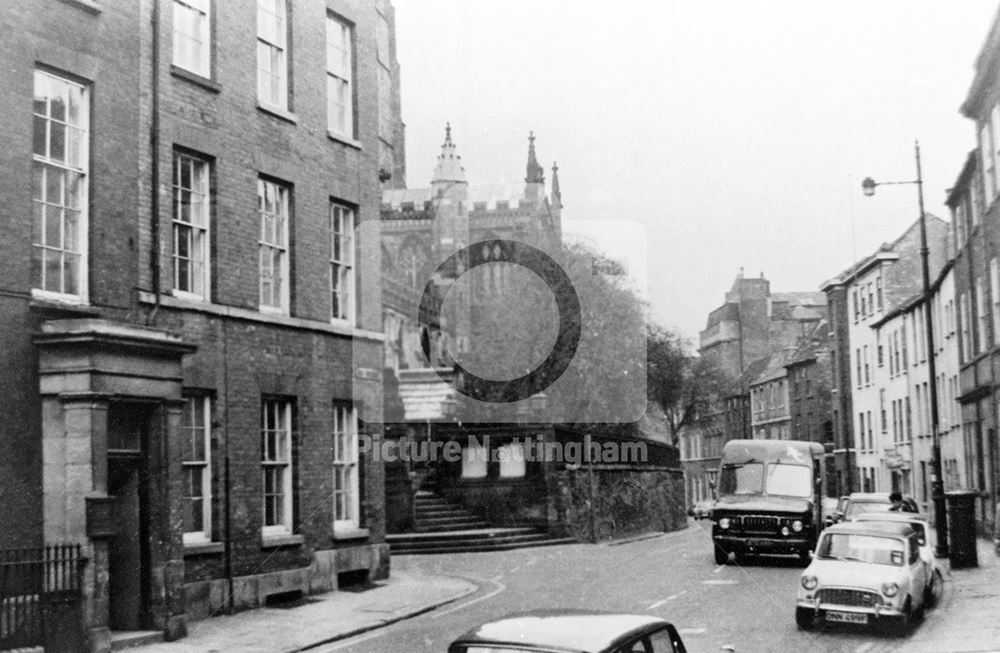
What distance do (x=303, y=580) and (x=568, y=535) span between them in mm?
15958

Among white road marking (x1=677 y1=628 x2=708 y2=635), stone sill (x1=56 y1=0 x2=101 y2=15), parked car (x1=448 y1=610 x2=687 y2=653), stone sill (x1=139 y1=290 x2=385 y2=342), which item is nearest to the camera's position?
parked car (x1=448 y1=610 x2=687 y2=653)

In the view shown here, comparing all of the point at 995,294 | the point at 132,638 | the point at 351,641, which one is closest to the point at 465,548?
the point at 351,641

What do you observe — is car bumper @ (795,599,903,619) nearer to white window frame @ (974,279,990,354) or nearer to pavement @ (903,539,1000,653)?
pavement @ (903,539,1000,653)

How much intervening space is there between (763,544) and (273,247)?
471 inches

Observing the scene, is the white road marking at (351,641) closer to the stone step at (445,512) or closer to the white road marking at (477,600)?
the white road marking at (477,600)

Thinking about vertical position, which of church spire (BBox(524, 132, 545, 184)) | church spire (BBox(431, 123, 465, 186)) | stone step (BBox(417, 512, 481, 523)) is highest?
church spire (BBox(524, 132, 545, 184))

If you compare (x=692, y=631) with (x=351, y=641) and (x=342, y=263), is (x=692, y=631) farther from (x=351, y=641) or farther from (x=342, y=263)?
(x=342, y=263)

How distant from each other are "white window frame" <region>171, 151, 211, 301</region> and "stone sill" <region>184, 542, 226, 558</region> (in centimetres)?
383

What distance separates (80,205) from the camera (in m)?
16.0

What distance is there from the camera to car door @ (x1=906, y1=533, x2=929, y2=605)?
623 inches

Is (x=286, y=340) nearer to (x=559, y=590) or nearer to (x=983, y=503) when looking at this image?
(x=559, y=590)

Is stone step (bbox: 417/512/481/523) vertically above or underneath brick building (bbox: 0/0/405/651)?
underneath

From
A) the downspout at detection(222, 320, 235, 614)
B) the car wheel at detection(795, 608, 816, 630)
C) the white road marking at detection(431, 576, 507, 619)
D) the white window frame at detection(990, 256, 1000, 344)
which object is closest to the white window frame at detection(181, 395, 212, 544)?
the downspout at detection(222, 320, 235, 614)

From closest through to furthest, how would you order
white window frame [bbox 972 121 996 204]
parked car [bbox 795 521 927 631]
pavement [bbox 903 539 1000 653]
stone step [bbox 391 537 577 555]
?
pavement [bbox 903 539 1000 653] < parked car [bbox 795 521 927 631] < stone step [bbox 391 537 577 555] < white window frame [bbox 972 121 996 204]
